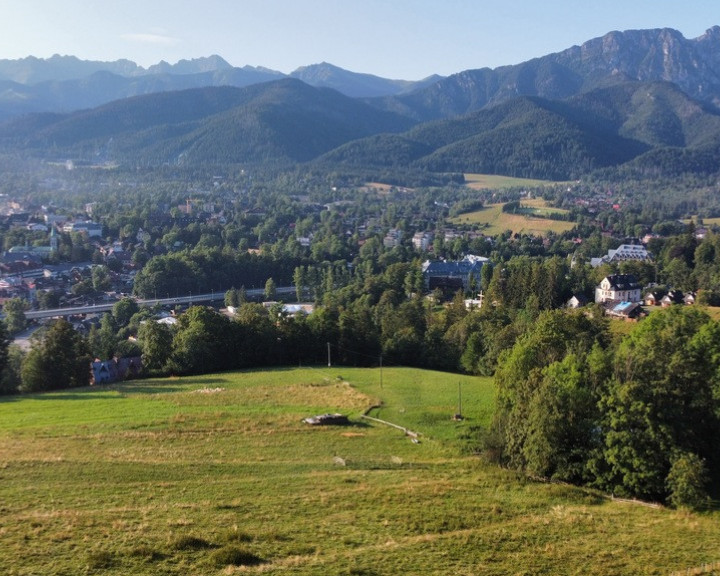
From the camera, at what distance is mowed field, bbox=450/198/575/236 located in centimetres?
12212

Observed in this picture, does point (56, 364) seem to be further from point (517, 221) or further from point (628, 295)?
point (517, 221)

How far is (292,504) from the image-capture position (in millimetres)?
21031

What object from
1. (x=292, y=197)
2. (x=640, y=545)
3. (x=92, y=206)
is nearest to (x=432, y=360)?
(x=640, y=545)

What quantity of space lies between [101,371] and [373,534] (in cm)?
3046

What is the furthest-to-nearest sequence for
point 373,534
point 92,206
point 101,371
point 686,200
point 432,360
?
1. point 686,200
2. point 92,206
3. point 432,360
4. point 101,371
5. point 373,534

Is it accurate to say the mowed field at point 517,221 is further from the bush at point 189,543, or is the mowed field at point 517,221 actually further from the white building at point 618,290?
the bush at point 189,543

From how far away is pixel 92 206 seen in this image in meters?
143

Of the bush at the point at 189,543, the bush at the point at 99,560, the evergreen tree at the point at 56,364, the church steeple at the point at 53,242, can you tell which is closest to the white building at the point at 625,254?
the evergreen tree at the point at 56,364

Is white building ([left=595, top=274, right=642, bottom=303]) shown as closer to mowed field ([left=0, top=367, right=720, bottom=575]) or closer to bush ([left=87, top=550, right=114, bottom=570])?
mowed field ([left=0, top=367, right=720, bottom=575])

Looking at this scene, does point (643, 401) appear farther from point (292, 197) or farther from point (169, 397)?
point (292, 197)

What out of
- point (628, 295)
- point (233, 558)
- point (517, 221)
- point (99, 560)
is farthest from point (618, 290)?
point (517, 221)

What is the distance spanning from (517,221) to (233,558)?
4630 inches

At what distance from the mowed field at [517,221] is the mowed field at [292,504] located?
92.2 metres

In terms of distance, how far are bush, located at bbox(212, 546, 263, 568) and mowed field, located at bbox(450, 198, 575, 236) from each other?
349ft
